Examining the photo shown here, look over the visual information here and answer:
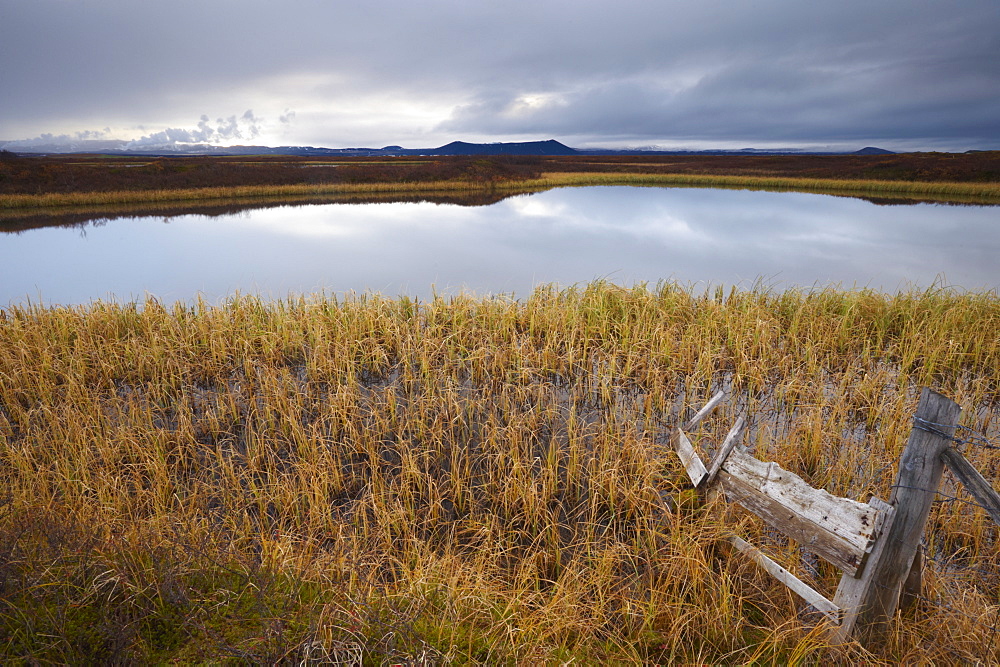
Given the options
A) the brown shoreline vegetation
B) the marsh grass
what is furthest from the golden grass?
the marsh grass

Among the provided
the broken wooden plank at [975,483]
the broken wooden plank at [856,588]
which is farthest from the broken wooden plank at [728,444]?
the broken wooden plank at [975,483]

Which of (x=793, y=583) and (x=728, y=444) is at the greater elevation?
(x=728, y=444)

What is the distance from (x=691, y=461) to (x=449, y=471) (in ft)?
6.67

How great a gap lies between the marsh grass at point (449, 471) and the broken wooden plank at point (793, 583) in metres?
0.13

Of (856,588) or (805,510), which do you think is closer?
(856,588)

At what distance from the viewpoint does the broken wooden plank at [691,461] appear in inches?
133

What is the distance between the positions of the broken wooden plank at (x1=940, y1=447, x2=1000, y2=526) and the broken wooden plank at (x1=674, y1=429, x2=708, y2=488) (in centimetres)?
150

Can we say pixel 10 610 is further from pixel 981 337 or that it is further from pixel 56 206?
pixel 56 206

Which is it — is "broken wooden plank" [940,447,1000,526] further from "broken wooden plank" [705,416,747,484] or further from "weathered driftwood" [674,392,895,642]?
"broken wooden plank" [705,416,747,484]

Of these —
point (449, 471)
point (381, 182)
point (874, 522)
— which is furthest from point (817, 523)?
point (381, 182)

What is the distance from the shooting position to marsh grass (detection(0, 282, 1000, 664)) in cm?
231

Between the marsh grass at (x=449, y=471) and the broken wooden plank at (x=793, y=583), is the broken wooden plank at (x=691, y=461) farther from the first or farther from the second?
the broken wooden plank at (x=793, y=583)

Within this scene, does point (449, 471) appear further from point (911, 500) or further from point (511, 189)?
point (511, 189)

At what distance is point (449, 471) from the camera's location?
165 inches
